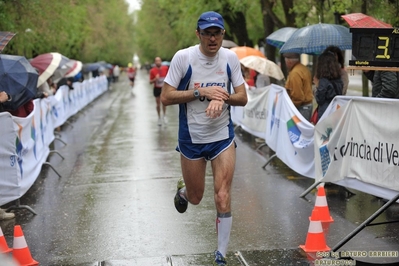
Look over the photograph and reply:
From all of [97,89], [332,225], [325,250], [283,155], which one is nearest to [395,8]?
[283,155]

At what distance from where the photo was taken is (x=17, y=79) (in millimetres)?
9508

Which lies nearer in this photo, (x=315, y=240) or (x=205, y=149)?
(x=205, y=149)

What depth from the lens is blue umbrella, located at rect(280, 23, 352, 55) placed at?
37.2 ft

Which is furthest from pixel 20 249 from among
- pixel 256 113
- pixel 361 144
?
pixel 256 113

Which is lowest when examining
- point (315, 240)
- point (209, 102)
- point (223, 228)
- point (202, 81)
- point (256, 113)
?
point (256, 113)

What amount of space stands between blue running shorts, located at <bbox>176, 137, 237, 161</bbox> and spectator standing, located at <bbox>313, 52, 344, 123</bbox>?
12.3ft

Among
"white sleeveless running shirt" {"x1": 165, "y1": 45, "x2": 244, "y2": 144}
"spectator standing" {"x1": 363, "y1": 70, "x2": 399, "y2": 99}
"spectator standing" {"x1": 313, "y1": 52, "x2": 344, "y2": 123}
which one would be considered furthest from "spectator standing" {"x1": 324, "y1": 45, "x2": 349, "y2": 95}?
"white sleeveless running shirt" {"x1": 165, "y1": 45, "x2": 244, "y2": 144}

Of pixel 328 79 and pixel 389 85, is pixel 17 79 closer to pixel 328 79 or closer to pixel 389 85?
pixel 328 79

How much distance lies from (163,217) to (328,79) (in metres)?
3.12

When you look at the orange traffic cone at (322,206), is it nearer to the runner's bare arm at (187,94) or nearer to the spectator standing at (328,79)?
the runner's bare arm at (187,94)

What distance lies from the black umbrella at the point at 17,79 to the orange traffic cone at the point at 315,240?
5.12 meters

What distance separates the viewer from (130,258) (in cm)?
616

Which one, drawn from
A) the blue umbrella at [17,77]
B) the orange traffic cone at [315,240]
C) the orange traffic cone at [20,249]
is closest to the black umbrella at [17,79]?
the blue umbrella at [17,77]

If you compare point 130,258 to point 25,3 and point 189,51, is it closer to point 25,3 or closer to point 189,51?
point 189,51
